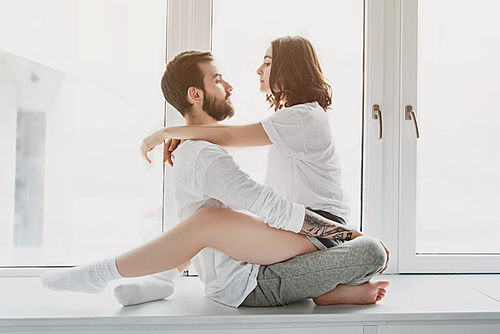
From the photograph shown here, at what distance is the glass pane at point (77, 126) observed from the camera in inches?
58.9

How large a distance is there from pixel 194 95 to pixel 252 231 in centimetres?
51

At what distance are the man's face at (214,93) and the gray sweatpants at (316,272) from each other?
21.4 inches

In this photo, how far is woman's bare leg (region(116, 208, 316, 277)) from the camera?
1.04 metres

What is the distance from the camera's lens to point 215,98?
4.19ft

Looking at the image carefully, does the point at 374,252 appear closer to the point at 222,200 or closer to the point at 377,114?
the point at 222,200

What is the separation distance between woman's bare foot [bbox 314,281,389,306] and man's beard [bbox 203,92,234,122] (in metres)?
0.67

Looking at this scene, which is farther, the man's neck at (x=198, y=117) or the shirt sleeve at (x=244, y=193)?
the man's neck at (x=198, y=117)

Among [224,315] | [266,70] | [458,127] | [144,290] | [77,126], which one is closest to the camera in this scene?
[224,315]

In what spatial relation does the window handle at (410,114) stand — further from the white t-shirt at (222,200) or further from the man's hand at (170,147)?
the man's hand at (170,147)

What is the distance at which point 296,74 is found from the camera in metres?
1.27

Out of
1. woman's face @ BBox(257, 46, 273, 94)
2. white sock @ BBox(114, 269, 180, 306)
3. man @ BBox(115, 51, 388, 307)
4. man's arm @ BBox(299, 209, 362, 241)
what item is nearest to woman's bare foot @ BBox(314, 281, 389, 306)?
man @ BBox(115, 51, 388, 307)

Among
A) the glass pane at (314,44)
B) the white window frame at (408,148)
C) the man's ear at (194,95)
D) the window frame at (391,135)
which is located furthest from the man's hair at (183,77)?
the white window frame at (408,148)

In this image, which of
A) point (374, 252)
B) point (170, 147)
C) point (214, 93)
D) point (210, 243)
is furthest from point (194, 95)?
point (374, 252)

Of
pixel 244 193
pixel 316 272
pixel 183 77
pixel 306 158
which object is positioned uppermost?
pixel 183 77
